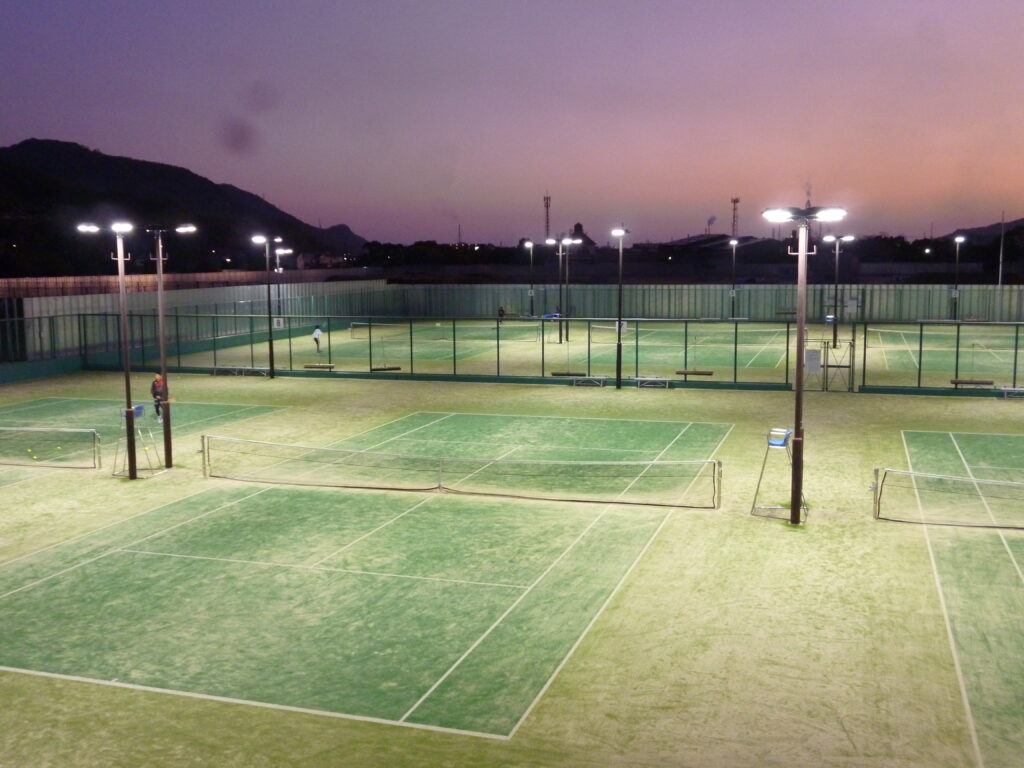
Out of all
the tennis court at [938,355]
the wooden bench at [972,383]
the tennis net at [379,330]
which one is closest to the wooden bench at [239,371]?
the tennis net at [379,330]

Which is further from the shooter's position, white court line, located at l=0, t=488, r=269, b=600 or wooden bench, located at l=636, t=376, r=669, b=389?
wooden bench, located at l=636, t=376, r=669, b=389

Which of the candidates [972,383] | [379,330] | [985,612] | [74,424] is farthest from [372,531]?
[379,330]

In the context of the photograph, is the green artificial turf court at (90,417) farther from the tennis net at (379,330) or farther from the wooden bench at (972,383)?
the tennis net at (379,330)

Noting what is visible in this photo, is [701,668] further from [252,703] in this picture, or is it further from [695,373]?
[695,373]

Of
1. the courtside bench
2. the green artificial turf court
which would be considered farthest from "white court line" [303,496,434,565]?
the courtside bench

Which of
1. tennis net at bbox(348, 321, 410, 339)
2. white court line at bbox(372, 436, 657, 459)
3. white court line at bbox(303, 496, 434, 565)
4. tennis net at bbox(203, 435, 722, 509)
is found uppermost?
tennis net at bbox(348, 321, 410, 339)

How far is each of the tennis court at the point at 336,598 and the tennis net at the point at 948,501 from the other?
4962 millimetres

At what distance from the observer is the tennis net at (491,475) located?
74.1 feet

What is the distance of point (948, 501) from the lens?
21766mm

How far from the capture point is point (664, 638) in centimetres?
1395

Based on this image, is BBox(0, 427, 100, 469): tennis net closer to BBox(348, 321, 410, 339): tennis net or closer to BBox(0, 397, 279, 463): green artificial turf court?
BBox(0, 397, 279, 463): green artificial turf court

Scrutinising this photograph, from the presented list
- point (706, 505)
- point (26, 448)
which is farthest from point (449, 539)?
point (26, 448)

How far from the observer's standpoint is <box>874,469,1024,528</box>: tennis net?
1997cm

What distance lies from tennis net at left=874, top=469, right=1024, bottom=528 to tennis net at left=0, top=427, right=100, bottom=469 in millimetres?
19413
